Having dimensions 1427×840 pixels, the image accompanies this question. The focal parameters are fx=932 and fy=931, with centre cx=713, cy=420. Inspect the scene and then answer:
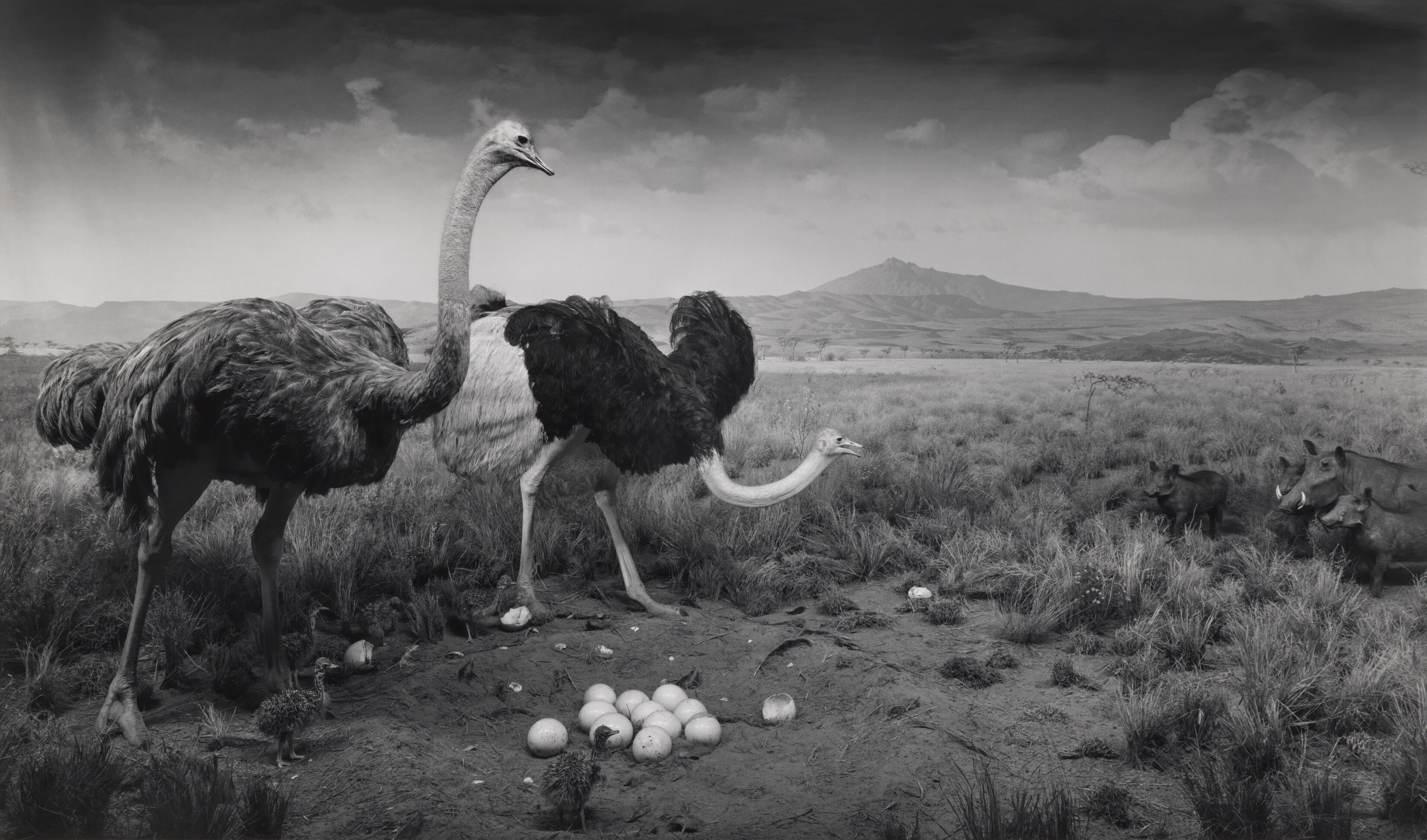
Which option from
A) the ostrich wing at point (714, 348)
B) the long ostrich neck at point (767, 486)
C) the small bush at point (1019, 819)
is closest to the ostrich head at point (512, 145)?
the long ostrich neck at point (767, 486)

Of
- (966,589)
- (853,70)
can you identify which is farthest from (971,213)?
(966,589)

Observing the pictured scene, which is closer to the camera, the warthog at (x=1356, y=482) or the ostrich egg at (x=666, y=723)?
the ostrich egg at (x=666, y=723)

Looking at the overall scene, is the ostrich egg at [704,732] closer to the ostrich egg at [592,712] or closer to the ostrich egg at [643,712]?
the ostrich egg at [643,712]

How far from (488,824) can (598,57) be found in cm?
356

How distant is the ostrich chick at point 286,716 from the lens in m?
3.01

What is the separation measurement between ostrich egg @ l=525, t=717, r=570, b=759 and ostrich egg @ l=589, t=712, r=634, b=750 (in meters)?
0.11

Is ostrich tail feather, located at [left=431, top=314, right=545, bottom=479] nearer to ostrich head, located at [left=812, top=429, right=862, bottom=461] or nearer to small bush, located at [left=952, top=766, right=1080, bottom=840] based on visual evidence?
ostrich head, located at [left=812, top=429, right=862, bottom=461]

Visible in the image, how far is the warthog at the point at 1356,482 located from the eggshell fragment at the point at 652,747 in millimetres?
3151

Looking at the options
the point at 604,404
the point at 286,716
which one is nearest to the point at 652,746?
the point at 286,716

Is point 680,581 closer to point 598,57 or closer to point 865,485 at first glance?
point 865,485

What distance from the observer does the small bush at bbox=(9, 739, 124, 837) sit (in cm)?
272

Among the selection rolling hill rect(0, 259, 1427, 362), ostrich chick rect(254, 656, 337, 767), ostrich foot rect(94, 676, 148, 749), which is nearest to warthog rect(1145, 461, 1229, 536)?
rolling hill rect(0, 259, 1427, 362)

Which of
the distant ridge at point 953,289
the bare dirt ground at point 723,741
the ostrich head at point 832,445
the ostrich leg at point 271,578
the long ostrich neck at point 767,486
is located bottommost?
the bare dirt ground at point 723,741

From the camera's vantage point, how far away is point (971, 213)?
554 cm
